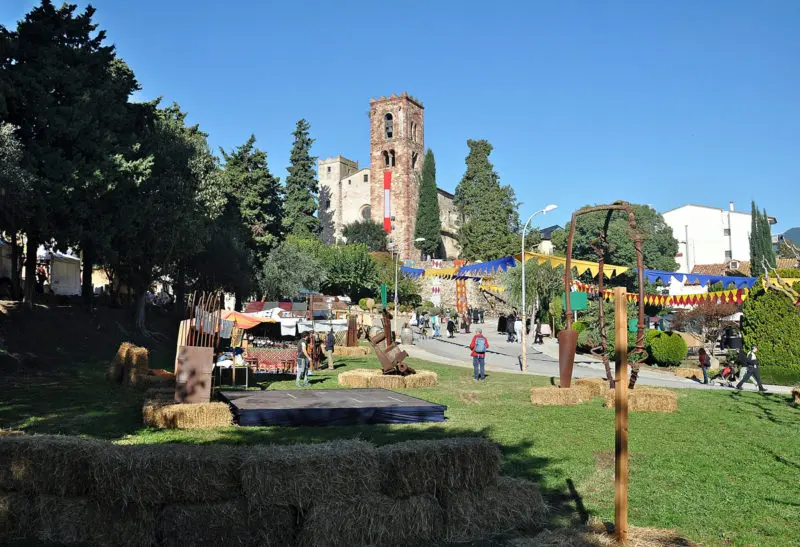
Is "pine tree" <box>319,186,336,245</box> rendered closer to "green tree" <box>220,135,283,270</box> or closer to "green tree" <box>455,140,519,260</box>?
"green tree" <box>455,140,519,260</box>

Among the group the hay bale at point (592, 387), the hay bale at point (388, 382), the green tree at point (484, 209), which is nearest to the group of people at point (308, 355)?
the hay bale at point (388, 382)

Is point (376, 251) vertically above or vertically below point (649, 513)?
above

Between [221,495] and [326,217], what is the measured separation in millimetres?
101866

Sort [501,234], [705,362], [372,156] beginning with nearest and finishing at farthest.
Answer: [705,362], [501,234], [372,156]

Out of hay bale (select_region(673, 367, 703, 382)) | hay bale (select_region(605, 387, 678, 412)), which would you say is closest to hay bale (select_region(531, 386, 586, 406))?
hay bale (select_region(605, 387, 678, 412))

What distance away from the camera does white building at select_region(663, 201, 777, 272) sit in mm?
88500

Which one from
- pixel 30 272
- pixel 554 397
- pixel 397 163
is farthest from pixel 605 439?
pixel 397 163

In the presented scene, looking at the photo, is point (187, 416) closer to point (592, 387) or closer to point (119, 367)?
point (119, 367)

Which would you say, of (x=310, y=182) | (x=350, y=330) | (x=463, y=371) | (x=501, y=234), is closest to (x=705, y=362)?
(x=463, y=371)

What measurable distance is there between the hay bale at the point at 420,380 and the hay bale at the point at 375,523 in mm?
13060

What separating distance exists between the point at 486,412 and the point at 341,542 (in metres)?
9.52

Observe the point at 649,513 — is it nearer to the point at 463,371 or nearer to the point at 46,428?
the point at 46,428

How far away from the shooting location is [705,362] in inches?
1009

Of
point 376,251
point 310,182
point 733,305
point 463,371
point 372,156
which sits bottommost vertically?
point 463,371
